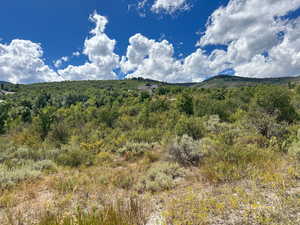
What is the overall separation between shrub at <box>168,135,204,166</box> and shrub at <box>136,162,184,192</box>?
2.94 ft

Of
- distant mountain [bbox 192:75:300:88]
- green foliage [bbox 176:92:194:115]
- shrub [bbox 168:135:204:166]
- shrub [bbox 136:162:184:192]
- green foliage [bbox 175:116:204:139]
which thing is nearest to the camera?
shrub [bbox 136:162:184:192]

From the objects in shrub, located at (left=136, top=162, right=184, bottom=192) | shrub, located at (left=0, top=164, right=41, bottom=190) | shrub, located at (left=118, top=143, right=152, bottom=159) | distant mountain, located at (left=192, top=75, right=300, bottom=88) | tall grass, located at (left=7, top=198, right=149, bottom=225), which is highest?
distant mountain, located at (left=192, top=75, right=300, bottom=88)

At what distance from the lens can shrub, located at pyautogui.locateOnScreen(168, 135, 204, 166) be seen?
230 inches

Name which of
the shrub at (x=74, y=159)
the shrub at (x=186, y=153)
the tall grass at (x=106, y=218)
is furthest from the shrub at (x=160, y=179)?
the shrub at (x=74, y=159)

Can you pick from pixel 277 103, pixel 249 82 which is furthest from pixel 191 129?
pixel 249 82

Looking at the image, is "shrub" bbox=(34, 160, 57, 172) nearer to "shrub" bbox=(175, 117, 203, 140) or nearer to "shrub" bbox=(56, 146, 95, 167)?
"shrub" bbox=(56, 146, 95, 167)

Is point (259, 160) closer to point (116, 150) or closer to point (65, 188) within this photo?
point (65, 188)

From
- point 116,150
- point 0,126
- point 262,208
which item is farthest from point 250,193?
point 0,126

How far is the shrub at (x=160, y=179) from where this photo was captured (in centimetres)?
411

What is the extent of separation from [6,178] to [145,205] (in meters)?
4.76

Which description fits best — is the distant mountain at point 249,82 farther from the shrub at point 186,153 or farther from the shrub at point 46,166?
the shrub at point 46,166

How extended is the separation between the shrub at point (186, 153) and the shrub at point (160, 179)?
897 millimetres

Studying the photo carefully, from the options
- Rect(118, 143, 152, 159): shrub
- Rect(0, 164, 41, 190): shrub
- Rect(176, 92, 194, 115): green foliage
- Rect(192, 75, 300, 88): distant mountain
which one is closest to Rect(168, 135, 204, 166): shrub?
Rect(118, 143, 152, 159): shrub

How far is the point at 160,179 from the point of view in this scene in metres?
4.38
